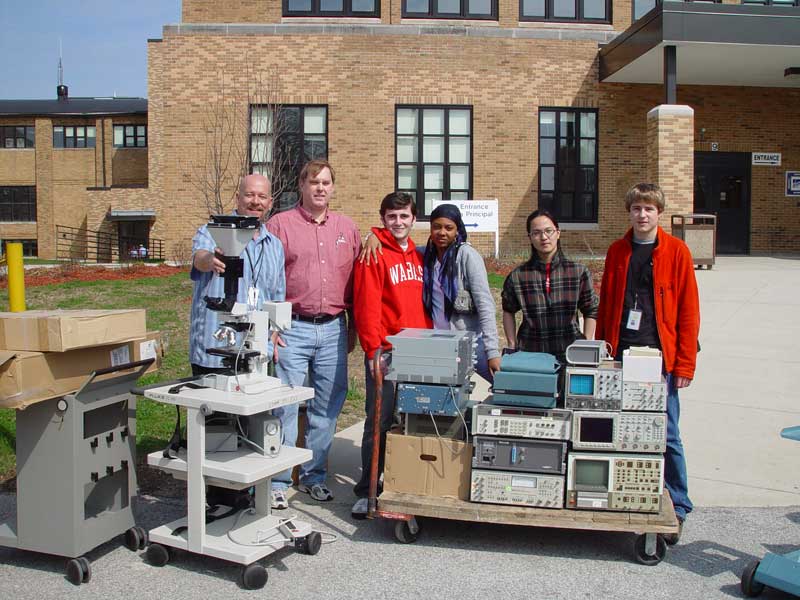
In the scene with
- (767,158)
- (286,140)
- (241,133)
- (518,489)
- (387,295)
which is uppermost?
(241,133)

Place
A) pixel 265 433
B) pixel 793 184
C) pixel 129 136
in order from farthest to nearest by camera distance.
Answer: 1. pixel 129 136
2. pixel 793 184
3. pixel 265 433

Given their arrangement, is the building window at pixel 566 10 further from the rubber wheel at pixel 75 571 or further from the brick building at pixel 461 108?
the rubber wheel at pixel 75 571

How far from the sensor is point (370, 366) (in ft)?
→ 16.4

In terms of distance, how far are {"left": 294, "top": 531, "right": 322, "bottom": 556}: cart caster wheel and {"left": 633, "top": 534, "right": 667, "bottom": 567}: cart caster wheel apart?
67.4 inches

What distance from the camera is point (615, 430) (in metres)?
4.34

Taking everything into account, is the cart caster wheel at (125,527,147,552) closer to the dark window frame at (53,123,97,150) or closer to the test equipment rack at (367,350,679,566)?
the test equipment rack at (367,350,679,566)

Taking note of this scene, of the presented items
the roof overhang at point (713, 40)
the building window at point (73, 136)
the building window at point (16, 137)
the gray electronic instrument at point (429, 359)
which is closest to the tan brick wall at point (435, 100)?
the roof overhang at point (713, 40)

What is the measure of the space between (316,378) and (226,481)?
1.18 metres

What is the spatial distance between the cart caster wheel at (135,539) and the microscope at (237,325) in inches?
36.7

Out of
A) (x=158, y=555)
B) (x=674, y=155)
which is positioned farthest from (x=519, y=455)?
(x=674, y=155)

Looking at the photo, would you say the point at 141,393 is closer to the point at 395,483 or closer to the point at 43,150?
the point at 395,483

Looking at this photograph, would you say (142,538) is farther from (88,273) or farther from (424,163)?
(424,163)

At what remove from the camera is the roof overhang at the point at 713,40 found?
55.7ft

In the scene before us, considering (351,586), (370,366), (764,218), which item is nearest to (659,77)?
(764,218)
